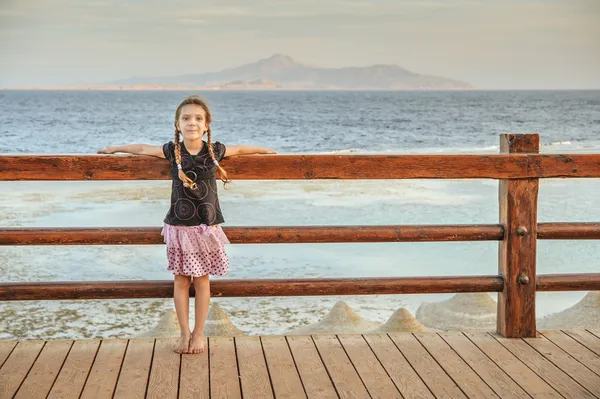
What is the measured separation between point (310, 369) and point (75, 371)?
1.07 m

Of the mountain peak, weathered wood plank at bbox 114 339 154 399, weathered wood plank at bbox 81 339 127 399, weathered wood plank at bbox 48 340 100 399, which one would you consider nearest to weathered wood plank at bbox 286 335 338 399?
weathered wood plank at bbox 114 339 154 399

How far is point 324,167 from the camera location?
3980 mm

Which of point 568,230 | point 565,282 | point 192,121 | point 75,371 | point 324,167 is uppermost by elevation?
point 192,121

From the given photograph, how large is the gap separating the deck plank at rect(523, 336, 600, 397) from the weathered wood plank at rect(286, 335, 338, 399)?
3.63 ft

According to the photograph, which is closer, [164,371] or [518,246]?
[164,371]

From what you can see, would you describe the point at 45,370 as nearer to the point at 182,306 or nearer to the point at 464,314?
the point at 182,306

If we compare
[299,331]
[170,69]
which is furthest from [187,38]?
[299,331]

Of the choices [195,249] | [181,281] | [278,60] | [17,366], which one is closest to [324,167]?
[195,249]

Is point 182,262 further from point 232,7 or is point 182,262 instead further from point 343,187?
point 232,7

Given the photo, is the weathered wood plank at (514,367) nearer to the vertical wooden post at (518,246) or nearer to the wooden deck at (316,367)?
the wooden deck at (316,367)

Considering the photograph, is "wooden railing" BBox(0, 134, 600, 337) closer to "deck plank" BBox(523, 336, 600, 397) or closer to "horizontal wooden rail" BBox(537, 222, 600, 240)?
"horizontal wooden rail" BBox(537, 222, 600, 240)

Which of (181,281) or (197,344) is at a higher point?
(181,281)

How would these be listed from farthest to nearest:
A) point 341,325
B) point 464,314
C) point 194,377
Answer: point 464,314 < point 341,325 < point 194,377

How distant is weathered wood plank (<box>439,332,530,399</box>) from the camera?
343cm
